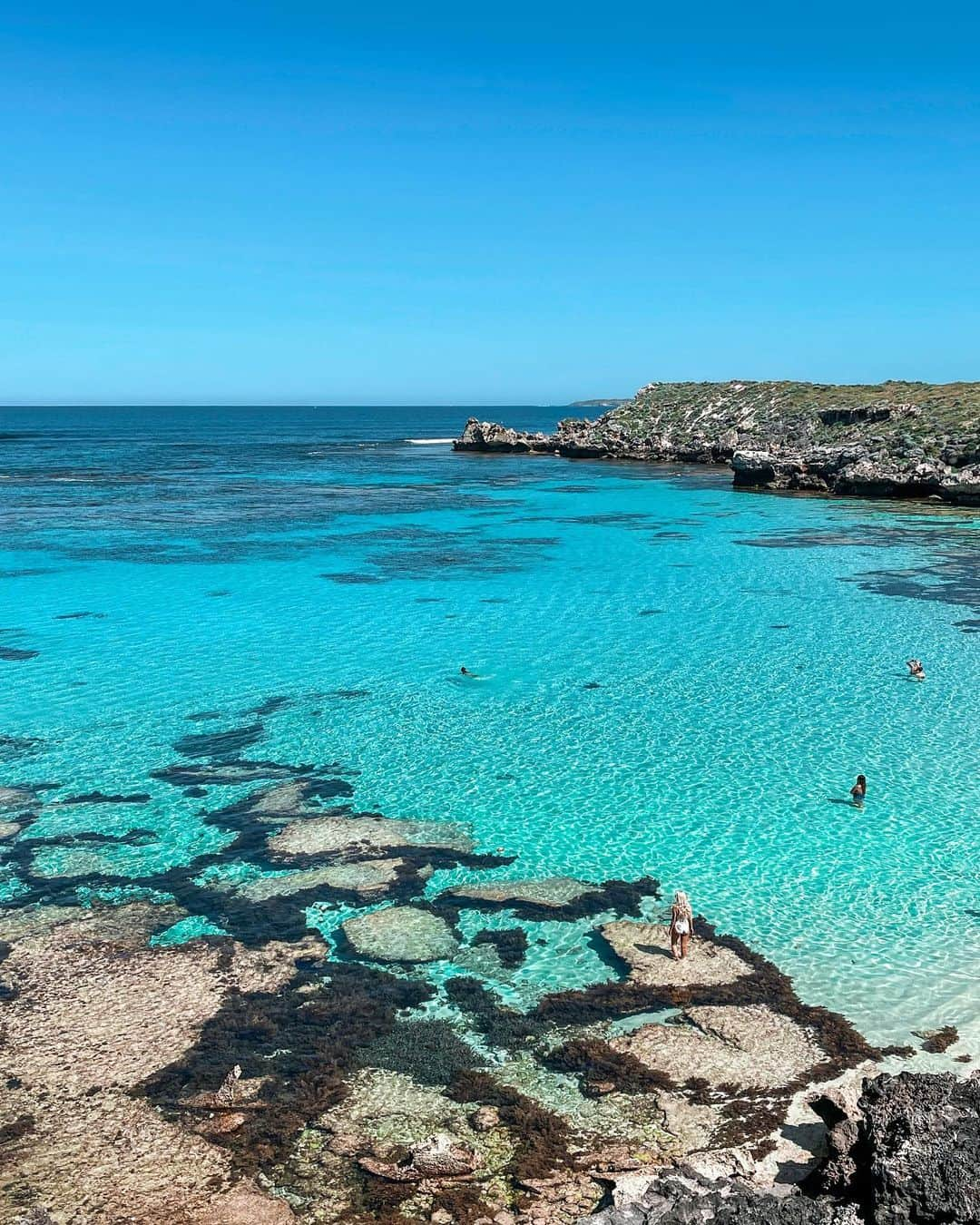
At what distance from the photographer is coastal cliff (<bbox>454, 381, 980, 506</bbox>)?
6144 cm

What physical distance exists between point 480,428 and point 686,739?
95.5 meters

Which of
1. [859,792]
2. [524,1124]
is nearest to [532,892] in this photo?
[524,1124]

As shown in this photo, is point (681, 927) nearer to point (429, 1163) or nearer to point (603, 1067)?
point (603, 1067)

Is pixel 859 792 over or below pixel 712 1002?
over

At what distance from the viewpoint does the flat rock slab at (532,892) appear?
14227mm

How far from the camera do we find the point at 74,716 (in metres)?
22.0

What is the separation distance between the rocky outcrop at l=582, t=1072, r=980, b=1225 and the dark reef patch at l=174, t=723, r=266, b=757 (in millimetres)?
13772

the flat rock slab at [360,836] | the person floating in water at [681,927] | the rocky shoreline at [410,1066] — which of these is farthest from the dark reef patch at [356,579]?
the person floating in water at [681,927]

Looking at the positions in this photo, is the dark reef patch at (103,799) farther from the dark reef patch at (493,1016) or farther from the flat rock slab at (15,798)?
the dark reef patch at (493,1016)

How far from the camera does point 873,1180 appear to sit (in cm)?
741

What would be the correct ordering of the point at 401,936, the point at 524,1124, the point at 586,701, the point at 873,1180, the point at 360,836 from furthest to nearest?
the point at 586,701 → the point at 360,836 → the point at 401,936 → the point at 524,1124 → the point at 873,1180

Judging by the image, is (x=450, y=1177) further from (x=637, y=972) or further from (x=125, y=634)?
(x=125, y=634)

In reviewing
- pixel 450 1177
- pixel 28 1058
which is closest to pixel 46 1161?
pixel 28 1058

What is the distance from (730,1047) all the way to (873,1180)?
136 inches
